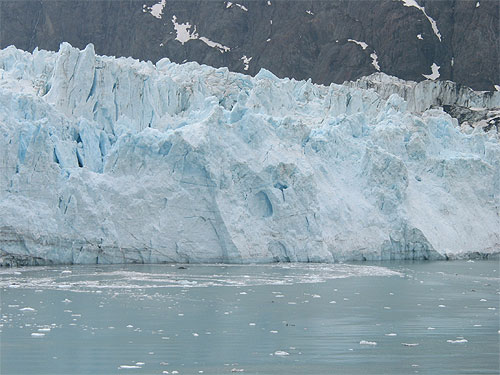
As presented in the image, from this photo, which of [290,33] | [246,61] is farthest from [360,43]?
[246,61]

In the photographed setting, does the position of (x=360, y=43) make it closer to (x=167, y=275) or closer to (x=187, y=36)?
(x=187, y=36)

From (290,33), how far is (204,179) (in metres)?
38.5

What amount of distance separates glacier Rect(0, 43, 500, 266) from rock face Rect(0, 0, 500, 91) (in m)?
29.8

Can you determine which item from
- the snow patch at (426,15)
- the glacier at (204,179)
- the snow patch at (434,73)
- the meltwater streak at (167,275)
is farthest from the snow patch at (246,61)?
the meltwater streak at (167,275)

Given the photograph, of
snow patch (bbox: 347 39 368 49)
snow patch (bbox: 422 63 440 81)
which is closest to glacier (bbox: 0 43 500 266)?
snow patch (bbox: 422 63 440 81)

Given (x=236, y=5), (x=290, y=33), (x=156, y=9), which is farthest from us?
(x=236, y=5)

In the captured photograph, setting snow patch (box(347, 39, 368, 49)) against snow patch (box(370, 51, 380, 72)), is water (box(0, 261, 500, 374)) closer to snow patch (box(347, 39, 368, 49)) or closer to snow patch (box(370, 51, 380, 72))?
snow patch (box(370, 51, 380, 72))

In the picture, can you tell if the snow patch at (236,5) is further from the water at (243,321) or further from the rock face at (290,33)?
the water at (243,321)

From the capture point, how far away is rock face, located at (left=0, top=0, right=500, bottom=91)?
57.4 metres

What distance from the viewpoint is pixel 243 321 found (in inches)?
527

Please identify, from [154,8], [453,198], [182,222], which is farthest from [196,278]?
[154,8]

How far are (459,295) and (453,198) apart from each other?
9.85 m

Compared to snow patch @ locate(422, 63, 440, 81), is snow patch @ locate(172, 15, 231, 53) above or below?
above

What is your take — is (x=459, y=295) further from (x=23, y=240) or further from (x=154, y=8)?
(x=154, y=8)
